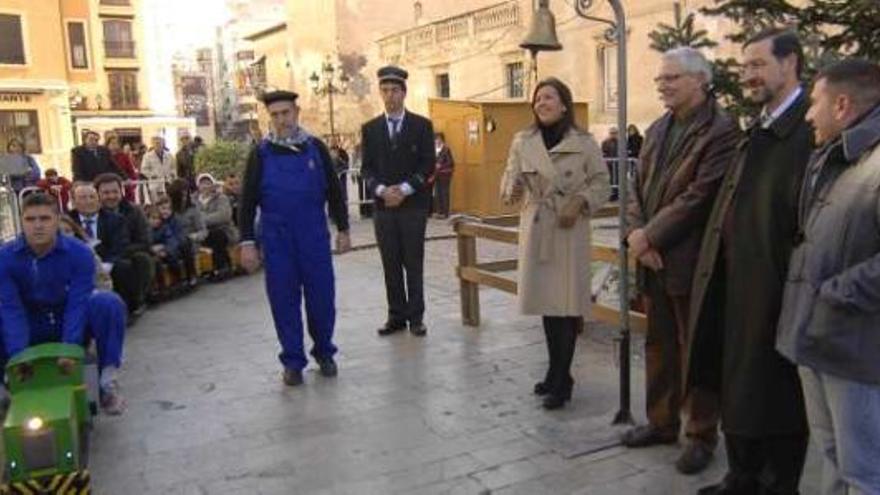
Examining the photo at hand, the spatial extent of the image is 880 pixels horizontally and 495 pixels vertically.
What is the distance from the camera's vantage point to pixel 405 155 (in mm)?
6176

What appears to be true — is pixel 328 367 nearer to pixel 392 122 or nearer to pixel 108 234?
pixel 392 122

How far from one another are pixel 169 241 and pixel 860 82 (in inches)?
279

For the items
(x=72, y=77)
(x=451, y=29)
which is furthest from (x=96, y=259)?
(x=72, y=77)

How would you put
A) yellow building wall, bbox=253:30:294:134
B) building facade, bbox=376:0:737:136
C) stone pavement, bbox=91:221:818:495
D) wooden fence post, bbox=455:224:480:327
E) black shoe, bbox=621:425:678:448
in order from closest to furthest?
stone pavement, bbox=91:221:818:495 < black shoe, bbox=621:425:678:448 < wooden fence post, bbox=455:224:480:327 < building facade, bbox=376:0:737:136 < yellow building wall, bbox=253:30:294:134

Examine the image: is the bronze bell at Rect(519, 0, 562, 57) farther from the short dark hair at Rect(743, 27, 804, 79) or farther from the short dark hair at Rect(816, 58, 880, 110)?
the short dark hair at Rect(816, 58, 880, 110)

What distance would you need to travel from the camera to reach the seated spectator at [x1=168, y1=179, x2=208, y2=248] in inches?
345

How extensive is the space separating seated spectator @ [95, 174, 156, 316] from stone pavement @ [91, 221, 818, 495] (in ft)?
1.71

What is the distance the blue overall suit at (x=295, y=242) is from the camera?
205 inches

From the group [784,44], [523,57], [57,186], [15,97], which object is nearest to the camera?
[784,44]

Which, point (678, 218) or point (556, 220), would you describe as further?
point (556, 220)

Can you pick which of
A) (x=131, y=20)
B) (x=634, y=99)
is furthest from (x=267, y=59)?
(x=634, y=99)

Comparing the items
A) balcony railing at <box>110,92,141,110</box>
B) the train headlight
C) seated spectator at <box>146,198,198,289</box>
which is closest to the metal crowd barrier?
seated spectator at <box>146,198,198,289</box>

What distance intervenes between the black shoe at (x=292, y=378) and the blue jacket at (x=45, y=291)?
4.38ft

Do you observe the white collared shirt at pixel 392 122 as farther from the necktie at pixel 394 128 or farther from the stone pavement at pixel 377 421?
the stone pavement at pixel 377 421
